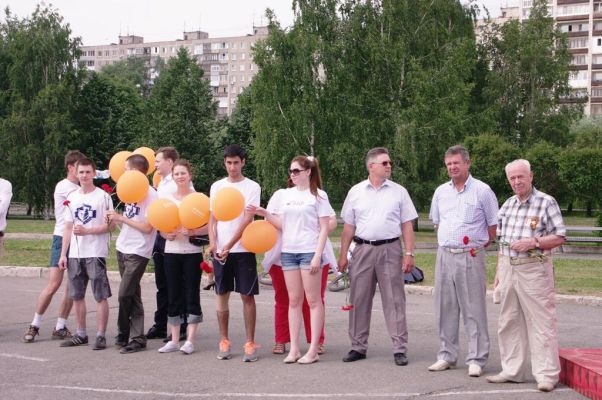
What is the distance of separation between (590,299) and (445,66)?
28.4m

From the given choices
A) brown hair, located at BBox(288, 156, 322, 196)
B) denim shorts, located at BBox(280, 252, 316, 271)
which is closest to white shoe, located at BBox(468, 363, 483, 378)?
denim shorts, located at BBox(280, 252, 316, 271)

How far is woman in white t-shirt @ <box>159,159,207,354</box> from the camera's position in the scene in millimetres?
9016

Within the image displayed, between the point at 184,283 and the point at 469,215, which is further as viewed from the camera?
the point at 184,283

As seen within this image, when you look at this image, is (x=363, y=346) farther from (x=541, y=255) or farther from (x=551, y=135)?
(x=551, y=135)

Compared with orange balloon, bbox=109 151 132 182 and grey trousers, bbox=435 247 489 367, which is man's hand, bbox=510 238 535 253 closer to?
grey trousers, bbox=435 247 489 367

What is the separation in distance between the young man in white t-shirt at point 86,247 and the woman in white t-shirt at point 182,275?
2.41ft

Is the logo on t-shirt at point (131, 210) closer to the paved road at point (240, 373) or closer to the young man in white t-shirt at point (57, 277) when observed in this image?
the young man in white t-shirt at point (57, 277)

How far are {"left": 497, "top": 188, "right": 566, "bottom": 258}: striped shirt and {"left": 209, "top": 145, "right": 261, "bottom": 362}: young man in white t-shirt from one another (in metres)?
2.49

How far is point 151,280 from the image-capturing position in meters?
16.1

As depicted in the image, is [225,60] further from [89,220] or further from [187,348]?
[187,348]

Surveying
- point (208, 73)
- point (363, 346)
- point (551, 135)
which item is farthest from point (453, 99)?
point (208, 73)

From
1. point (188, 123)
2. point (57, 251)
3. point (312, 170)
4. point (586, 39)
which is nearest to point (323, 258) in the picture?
point (312, 170)

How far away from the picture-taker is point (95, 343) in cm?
937

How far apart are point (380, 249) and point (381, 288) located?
400mm
